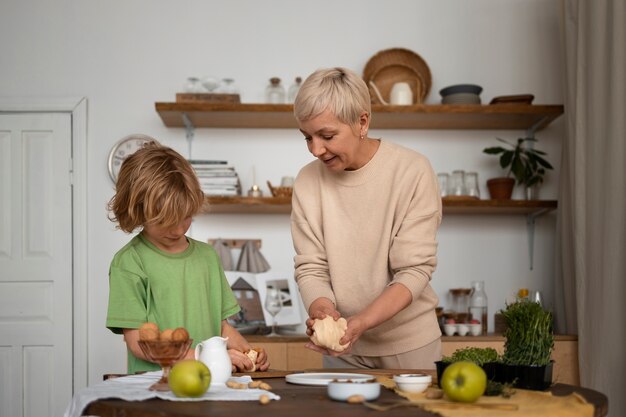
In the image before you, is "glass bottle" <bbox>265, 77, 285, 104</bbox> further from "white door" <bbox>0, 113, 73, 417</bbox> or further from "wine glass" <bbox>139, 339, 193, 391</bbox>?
"wine glass" <bbox>139, 339, 193, 391</bbox>

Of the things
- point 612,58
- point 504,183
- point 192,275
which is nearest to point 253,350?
point 192,275

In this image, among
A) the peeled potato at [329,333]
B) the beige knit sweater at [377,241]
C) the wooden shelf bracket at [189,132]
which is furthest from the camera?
the wooden shelf bracket at [189,132]

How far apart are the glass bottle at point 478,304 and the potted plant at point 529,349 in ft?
7.98

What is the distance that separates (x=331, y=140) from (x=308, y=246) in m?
0.35

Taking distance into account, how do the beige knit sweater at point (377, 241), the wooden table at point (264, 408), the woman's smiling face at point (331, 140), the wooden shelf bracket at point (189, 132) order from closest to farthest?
the wooden table at point (264, 408) < the woman's smiling face at point (331, 140) < the beige knit sweater at point (377, 241) < the wooden shelf bracket at point (189, 132)

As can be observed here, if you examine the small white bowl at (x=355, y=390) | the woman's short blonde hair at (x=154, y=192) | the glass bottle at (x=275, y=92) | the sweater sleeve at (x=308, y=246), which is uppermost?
the glass bottle at (x=275, y=92)

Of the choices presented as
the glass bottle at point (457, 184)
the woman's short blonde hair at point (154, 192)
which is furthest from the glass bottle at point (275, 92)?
the woman's short blonde hair at point (154, 192)

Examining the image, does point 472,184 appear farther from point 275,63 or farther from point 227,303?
point 227,303

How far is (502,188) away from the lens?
4.00 meters

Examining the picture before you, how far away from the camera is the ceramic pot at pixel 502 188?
13.1ft

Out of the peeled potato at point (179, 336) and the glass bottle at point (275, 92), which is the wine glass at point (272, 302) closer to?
the glass bottle at point (275, 92)

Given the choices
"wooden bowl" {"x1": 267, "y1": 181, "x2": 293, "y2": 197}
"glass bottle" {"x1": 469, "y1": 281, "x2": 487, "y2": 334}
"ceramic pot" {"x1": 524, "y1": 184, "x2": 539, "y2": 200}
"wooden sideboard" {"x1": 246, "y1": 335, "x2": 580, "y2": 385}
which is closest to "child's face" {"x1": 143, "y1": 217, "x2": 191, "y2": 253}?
"wooden sideboard" {"x1": 246, "y1": 335, "x2": 580, "y2": 385}

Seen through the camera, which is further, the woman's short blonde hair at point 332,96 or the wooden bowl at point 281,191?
the wooden bowl at point 281,191

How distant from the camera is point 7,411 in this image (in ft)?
13.4
